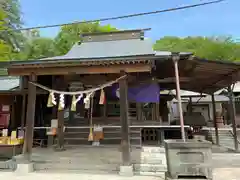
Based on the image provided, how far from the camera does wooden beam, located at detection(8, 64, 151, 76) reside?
5.73 m

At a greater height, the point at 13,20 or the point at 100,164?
the point at 13,20

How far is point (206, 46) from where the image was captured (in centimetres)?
2636

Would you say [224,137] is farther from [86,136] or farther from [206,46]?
[206,46]

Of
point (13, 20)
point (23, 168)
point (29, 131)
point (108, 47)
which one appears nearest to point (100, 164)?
point (23, 168)

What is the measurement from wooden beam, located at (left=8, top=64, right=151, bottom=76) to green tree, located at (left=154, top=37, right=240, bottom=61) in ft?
70.5

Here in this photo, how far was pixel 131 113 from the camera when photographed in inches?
351

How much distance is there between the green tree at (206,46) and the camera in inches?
998

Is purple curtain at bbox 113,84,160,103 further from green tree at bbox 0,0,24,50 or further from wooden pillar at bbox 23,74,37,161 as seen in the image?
green tree at bbox 0,0,24,50

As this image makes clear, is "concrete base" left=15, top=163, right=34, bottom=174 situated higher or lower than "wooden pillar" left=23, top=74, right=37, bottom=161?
lower

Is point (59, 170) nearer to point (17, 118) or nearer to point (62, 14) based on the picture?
point (17, 118)

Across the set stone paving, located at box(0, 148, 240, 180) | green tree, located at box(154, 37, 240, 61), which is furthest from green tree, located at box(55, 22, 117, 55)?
stone paving, located at box(0, 148, 240, 180)

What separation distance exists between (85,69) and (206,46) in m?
24.2

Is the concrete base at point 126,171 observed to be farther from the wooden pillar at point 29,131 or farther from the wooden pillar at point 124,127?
the wooden pillar at point 29,131

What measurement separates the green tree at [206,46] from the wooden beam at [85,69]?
21483 mm
